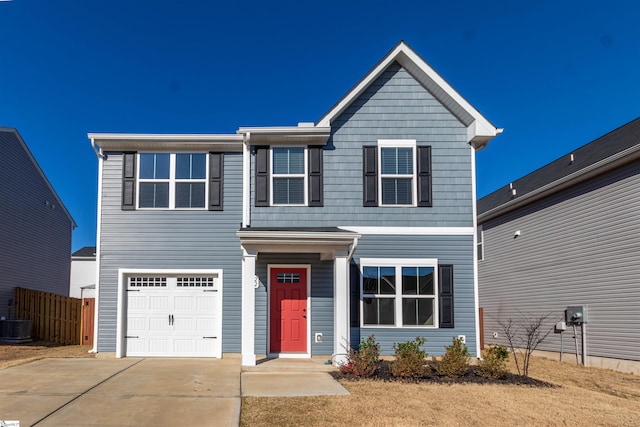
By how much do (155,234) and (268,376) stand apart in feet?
15.4

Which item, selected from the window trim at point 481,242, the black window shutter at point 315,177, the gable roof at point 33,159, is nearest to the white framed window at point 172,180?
the black window shutter at point 315,177

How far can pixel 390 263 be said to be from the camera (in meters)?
11.9

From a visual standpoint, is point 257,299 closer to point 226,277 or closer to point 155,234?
point 226,277

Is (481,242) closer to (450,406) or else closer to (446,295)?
(446,295)

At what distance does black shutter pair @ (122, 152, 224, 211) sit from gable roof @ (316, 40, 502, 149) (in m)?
2.65

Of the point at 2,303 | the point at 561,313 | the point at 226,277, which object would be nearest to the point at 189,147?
the point at 226,277

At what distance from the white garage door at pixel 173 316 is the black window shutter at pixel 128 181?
1.74 meters

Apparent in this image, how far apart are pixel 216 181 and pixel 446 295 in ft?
19.8

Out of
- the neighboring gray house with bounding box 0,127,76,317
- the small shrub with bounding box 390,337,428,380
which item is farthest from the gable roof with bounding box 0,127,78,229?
the small shrub with bounding box 390,337,428,380

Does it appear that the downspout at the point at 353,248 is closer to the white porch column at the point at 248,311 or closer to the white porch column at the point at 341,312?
the white porch column at the point at 341,312

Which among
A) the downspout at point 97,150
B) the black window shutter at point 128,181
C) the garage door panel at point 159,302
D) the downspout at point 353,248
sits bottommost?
the garage door panel at point 159,302

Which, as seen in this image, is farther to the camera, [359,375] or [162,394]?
[359,375]

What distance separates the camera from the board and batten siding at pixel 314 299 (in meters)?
11.7

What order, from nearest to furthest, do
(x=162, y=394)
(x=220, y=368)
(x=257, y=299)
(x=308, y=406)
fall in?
(x=308, y=406) → (x=162, y=394) → (x=220, y=368) → (x=257, y=299)
